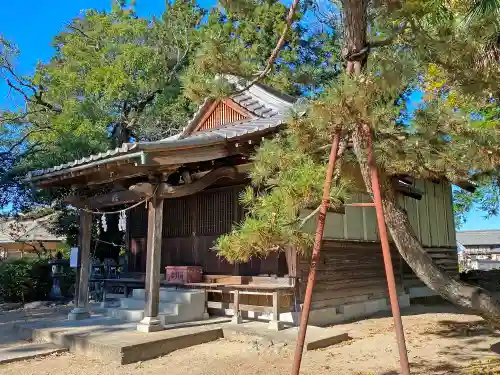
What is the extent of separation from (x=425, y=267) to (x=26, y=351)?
18.2ft

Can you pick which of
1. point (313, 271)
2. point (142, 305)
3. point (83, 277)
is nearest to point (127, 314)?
point (142, 305)

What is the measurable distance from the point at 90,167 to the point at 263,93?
4799mm

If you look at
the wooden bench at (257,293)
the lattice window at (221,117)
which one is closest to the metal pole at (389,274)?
the wooden bench at (257,293)

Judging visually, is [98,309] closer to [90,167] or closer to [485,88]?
[90,167]

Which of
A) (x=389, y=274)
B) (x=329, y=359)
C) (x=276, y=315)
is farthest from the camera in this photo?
(x=276, y=315)

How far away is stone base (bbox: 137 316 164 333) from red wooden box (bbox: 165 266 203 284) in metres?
1.95

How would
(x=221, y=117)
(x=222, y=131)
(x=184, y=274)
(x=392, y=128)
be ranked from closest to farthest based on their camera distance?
(x=392, y=128) < (x=222, y=131) < (x=184, y=274) < (x=221, y=117)

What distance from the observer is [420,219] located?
11492 mm

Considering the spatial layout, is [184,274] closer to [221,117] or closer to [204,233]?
[204,233]

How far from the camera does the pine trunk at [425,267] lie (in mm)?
4035

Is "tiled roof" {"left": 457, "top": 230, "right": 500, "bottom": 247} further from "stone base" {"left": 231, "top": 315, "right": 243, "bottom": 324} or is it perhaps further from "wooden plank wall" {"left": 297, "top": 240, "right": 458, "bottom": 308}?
"stone base" {"left": 231, "top": 315, "right": 243, "bottom": 324}

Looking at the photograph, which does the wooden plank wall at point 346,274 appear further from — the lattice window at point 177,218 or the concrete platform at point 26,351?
the concrete platform at point 26,351

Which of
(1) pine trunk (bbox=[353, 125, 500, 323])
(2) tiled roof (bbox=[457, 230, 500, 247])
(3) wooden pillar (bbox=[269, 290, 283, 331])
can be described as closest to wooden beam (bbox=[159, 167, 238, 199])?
(3) wooden pillar (bbox=[269, 290, 283, 331])

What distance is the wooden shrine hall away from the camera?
6.91 meters
